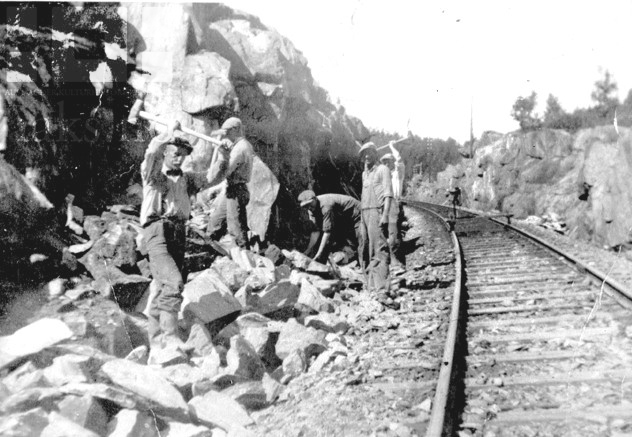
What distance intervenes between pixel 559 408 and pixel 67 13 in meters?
6.72

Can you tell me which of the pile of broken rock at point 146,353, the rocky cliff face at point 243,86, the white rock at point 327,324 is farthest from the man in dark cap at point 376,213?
the rocky cliff face at point 243,86

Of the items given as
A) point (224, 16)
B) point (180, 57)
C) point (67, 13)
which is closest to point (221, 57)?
point (180, 57)

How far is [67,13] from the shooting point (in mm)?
5938

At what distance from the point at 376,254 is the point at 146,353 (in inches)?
140

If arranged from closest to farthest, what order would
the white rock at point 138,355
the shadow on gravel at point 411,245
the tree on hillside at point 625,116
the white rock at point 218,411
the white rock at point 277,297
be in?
the white rock at point 218,411
the white rock at point 138,355
the white rock at point 277,297
the shadow on gravel at point 411,245
the tree on hillside at point 625,116

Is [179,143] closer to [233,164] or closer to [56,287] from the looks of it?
[56,287]

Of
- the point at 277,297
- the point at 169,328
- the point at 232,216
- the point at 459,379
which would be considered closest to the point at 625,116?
the point at 232,216

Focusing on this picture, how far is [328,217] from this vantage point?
686 centimetres

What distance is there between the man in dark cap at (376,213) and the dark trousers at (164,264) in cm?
284

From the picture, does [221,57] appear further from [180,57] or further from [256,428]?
[256,428]

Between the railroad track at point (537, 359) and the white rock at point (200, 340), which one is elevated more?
the white rock at point (200, 340)

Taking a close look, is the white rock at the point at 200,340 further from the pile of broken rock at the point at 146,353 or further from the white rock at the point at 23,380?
the white rock at the point at 23,380

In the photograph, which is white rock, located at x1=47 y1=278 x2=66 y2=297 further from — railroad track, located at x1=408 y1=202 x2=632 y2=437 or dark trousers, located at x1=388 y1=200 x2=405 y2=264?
dark trousers, located at x1=388 y1=200 x2=405 y2=264

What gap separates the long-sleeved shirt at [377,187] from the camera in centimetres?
648
